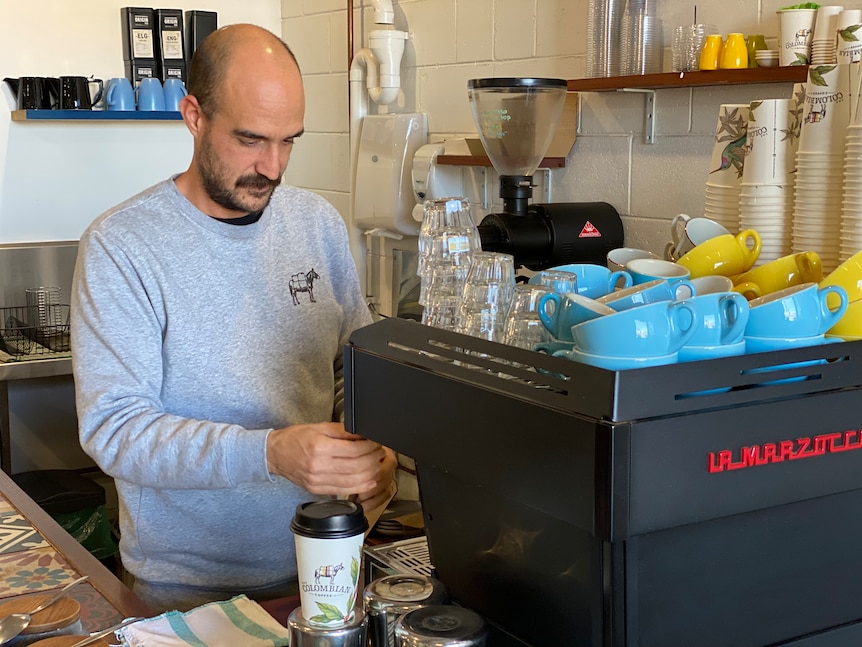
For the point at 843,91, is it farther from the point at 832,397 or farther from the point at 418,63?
the point at 418,63

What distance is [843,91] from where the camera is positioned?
126 centimetres

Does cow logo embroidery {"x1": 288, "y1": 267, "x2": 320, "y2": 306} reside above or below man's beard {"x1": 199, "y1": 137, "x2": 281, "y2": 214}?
below

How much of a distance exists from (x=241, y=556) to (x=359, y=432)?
2.69 ft

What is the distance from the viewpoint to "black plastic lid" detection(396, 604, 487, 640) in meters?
0.88

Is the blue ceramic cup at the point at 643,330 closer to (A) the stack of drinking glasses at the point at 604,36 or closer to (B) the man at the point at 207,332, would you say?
(B) the man at the point at 207,332

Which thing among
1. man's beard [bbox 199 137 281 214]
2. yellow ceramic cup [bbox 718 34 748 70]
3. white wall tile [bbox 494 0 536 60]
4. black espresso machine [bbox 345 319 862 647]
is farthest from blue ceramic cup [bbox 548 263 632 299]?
white wall tile [bbox 494 0 536 60]

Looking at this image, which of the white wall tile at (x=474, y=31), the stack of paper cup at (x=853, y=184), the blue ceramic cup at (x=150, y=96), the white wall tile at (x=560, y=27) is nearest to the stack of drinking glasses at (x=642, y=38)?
the white wall tile at (x=560, y=27)

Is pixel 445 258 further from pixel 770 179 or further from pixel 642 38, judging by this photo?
pixel 642 38

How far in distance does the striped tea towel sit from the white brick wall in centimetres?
134

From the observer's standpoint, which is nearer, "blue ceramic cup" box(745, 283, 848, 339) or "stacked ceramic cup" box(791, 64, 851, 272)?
"blue ceramic cup" box(745, 283, 848, 339)

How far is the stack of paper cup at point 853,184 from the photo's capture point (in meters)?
1.20

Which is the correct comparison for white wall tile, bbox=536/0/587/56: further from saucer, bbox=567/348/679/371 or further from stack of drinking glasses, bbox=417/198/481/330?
saucer, bbox=567/348/679/371

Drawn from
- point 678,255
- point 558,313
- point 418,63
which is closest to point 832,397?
point 558,313

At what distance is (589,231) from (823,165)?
967 millimetres
